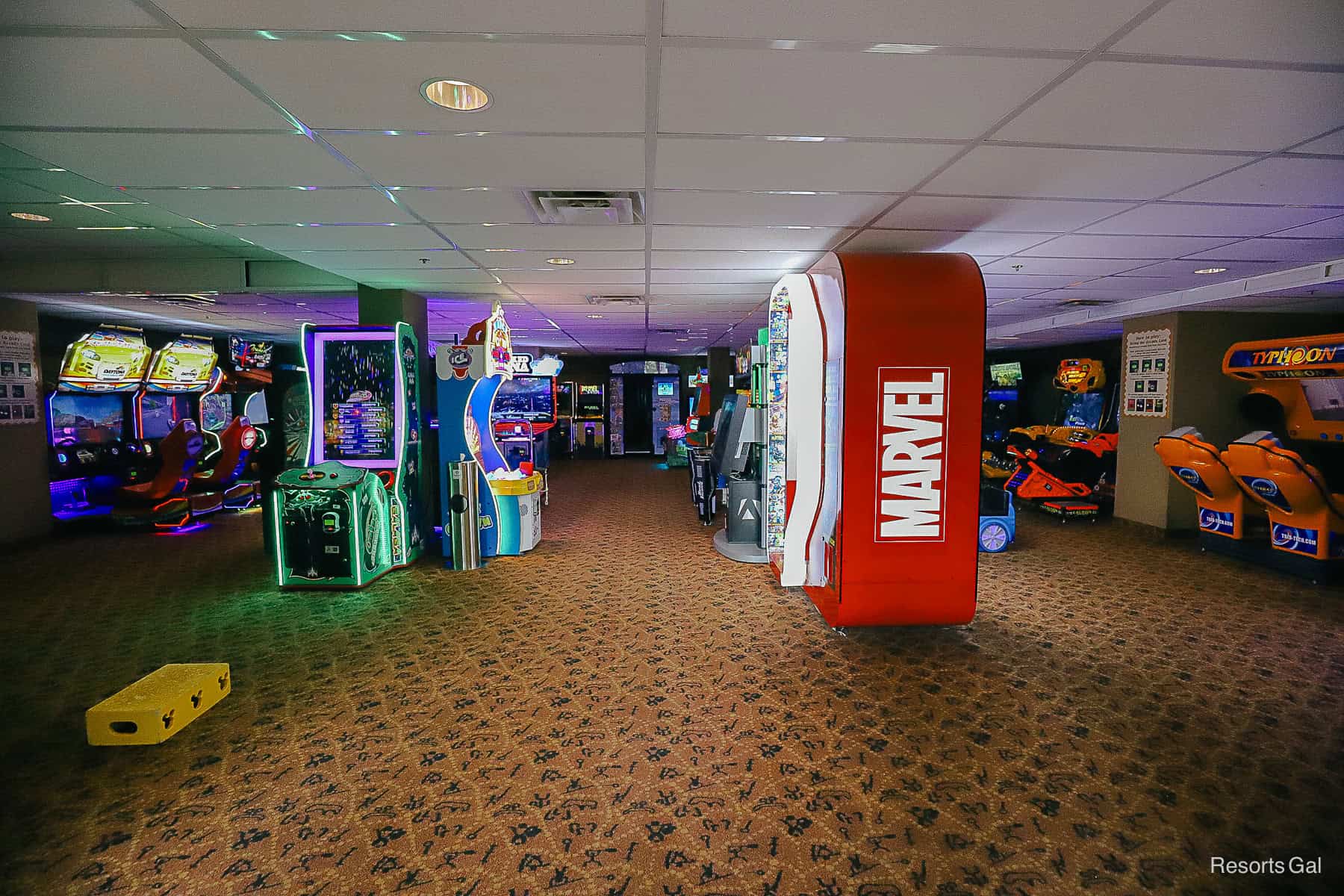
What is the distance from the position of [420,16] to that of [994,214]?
10.1 ft

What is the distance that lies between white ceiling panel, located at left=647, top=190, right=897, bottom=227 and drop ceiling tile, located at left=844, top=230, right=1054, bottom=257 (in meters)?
0.44

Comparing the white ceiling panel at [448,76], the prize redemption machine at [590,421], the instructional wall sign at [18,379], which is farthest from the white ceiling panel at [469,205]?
the prize redemption machine at [590,421]

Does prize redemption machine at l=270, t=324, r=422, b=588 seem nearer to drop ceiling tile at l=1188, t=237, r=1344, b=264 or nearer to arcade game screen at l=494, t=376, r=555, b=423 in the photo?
drop ceiling tile at l=1188, t=237, r=1344, b=264

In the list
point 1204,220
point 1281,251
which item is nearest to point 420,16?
point 1204,220

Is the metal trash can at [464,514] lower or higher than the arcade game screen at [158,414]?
lower

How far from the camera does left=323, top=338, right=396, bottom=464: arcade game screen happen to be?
16.4 feet

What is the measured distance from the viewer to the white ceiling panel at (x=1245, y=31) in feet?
5.15

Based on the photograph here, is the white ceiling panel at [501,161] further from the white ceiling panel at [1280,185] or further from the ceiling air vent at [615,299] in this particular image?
the ceiling air vent at [615,299]

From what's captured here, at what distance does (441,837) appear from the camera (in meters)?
2.08

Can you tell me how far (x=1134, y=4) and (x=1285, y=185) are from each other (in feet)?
7.17

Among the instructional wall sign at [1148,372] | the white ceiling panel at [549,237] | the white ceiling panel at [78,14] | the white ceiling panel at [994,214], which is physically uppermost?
the white ceiling panel at [994,214]

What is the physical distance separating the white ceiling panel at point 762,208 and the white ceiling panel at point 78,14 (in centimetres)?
195

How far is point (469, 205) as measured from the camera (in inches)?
126

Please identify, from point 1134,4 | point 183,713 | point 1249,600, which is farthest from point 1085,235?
point 183,713
